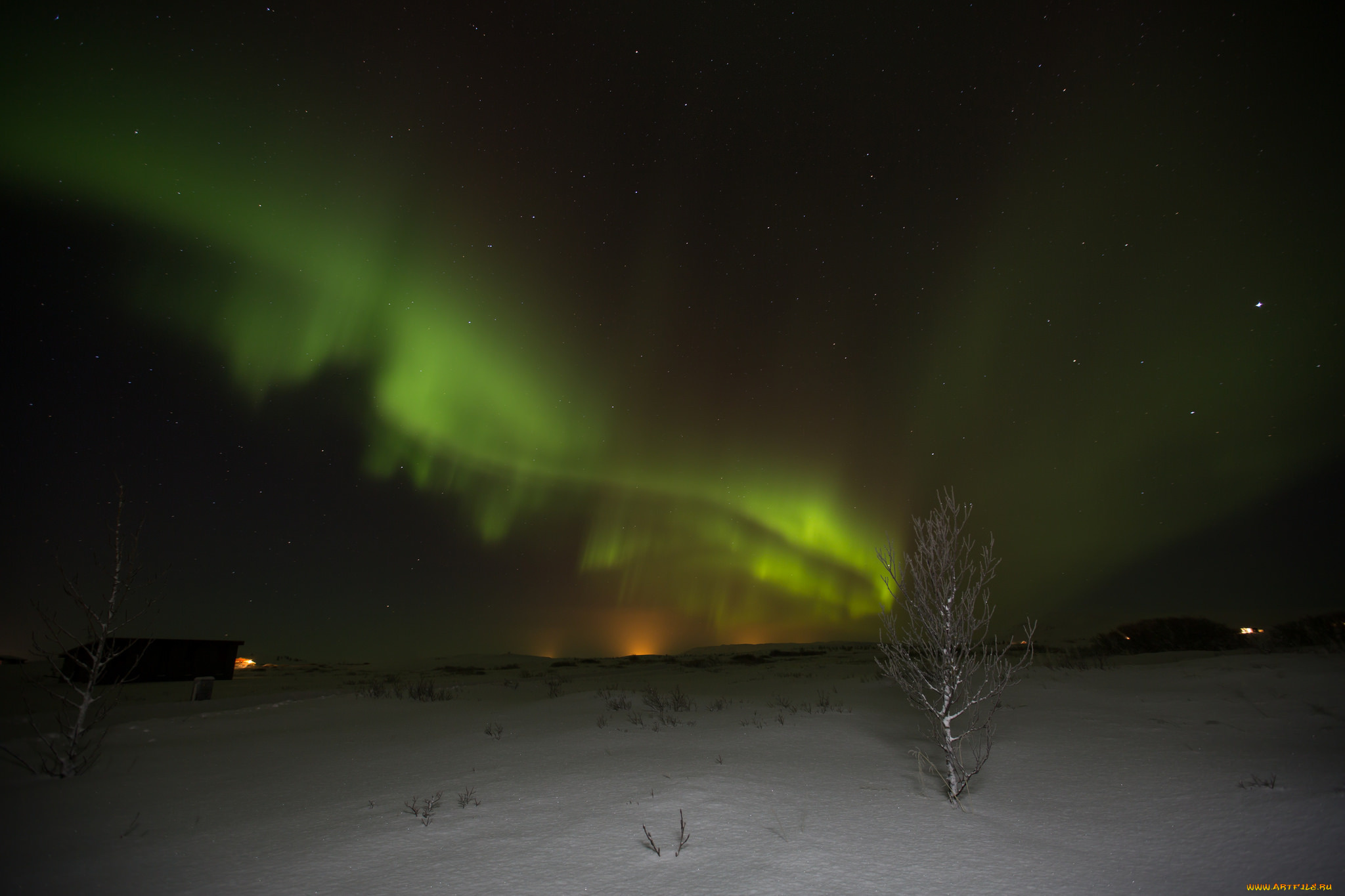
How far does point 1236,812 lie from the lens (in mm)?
4629

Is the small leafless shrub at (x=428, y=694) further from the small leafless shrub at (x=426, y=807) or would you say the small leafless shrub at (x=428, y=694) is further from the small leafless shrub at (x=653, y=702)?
the small leafless shrub at (x=426, y=807)

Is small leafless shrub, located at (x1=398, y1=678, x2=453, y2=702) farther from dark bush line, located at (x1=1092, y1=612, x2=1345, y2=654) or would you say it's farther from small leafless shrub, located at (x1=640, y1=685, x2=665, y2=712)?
dark bush line, located at (x1=1092, y1=612, x2=1345, y2=654)

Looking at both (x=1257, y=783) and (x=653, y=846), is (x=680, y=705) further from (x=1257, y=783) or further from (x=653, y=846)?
(x=1257, y=783)

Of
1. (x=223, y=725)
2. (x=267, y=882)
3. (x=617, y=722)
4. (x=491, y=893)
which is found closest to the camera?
(x=491, y=893)

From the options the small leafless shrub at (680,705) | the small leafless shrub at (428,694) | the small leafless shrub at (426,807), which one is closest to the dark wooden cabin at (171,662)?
the small leafless shrub at (428,694)

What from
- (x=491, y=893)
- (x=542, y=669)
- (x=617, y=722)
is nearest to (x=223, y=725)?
(x=617, y=722)

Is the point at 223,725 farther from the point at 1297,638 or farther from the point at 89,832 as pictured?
the point at 1297,638

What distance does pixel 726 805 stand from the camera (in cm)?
528

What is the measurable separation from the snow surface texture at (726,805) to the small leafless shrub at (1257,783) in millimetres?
125

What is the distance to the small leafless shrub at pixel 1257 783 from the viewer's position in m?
5.05

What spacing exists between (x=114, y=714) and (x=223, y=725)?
557 cm

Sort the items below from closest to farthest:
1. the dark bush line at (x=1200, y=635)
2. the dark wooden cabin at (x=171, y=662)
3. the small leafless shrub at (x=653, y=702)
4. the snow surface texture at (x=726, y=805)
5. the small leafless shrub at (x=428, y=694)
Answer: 1. the snow surface texture at (x=726, y=805)
2. the small leafless shrub at (x=653, y=702)
3. the small leafless shrub at (x=428, y=694)
4. the dark bush line at (x=1200, y=635)
5. the dark wooden cabin at (x=171, y=662)

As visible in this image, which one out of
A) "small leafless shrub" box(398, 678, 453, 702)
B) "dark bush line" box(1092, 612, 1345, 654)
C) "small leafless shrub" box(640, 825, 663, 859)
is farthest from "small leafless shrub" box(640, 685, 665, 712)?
"dark bush line" box(1092, 612, 1345, 654)

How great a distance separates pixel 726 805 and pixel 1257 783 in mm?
4454
